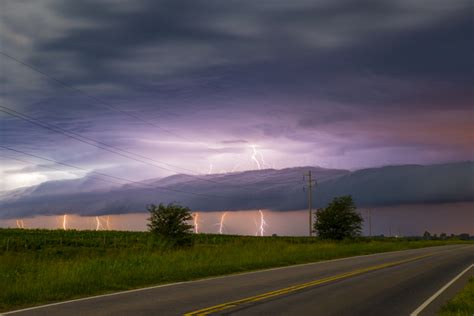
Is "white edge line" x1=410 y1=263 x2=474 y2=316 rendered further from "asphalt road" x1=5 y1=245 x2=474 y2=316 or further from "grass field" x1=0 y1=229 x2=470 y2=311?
"grass field" x1=0 y1=229 x2=470 y2=311

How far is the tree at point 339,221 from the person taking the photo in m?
67.2

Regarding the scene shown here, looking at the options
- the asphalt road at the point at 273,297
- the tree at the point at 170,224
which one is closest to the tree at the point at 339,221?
the tree at the point at 170,224

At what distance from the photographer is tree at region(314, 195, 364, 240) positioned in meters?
67.2

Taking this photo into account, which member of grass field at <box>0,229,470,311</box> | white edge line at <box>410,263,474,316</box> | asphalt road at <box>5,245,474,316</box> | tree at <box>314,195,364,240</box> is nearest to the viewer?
asphalt road at <box>5,245,474,316</box>

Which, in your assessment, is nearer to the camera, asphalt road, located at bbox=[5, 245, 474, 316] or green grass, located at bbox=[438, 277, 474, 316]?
green grass, located at bbox=[438, 277, 474, 316]

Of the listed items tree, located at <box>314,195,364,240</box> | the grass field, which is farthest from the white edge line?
tree, located at <box>314,195,364,240</box>

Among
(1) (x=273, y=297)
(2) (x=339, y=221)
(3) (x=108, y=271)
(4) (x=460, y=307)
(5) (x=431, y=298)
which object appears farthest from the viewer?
(2) (x=339, y=221)

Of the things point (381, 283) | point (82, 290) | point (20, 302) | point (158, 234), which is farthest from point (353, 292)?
point (158, 234)

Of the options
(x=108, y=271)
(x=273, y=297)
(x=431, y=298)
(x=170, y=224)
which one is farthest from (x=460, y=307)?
(x=170, y=224)

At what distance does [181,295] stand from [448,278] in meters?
12.7

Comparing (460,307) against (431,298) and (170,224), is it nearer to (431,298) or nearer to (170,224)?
(431,298)

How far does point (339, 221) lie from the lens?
6719cm

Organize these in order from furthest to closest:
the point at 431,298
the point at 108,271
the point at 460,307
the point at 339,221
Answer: the point at 339,221 < the point at 108,271 < the point at 431,298 < the point at 460,307

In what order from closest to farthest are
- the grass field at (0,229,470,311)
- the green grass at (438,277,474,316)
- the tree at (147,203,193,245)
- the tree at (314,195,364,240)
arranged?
the green grass at (438,277,474,316) → the grass field at (0,229,470,311) → the tree at (147,203,193,245) → the tree at (314,195,364,240)
